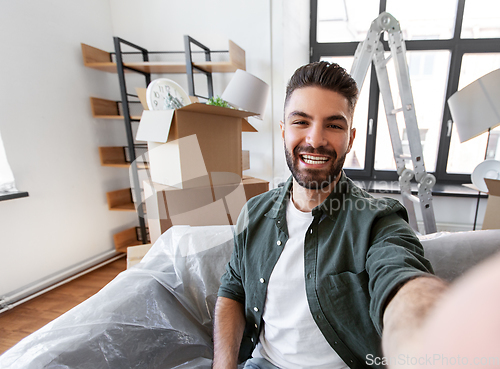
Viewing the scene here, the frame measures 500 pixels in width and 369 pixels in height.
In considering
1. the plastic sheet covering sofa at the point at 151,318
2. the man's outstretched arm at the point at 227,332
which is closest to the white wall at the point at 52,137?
the plastic sheet covering sofa at the point at 151,318

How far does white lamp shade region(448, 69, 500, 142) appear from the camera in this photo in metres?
1.09

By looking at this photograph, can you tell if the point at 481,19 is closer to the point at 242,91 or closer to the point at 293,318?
the point at 242,91

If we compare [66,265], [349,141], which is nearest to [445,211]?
[349,141]

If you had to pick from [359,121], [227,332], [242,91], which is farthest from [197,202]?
[359,121]

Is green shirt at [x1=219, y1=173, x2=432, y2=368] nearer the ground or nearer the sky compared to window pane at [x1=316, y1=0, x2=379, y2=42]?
nearer the ground

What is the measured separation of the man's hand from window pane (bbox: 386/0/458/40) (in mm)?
2436

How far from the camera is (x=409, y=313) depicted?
311 millimetres

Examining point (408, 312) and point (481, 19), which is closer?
point (408, 312)

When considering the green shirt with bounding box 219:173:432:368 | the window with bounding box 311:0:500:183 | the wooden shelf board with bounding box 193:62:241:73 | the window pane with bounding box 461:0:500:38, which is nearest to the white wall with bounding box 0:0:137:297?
the wooden shelf board with bounding box 193:62:241:73

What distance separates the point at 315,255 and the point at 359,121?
6.61 feet

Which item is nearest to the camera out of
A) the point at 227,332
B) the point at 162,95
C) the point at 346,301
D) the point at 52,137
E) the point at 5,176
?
the point at 346,301

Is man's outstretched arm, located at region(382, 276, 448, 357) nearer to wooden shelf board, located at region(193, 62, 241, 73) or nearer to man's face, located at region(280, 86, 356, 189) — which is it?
man's face, located at region(280, 86, 356, 189)

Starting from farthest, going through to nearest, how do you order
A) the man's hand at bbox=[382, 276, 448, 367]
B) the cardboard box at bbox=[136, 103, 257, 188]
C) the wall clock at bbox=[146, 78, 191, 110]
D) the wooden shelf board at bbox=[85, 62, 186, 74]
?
the wooden shelf board at bbox=[85, 62, 186, 74]
the wall clock at bbox=[146, 78, 191, 110]
the cardboard box at bbox=[136, 103, 257, 188]
the man's hand at bbox=[382, 276, 448, 367]

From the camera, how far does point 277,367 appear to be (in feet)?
2.09
